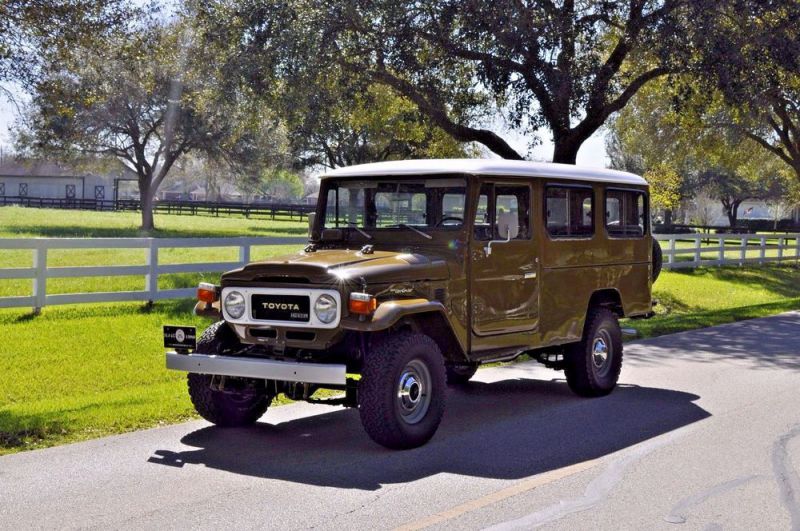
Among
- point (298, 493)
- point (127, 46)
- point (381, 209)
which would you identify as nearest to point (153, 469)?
point (298, 493)

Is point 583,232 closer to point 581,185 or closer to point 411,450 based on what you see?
point 581,185

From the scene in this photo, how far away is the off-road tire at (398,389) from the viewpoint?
7.57 metres

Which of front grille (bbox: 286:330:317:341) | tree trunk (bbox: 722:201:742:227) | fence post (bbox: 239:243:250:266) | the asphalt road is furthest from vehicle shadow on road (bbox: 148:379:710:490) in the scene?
tree trunk (bbox: 722:201:742:227)

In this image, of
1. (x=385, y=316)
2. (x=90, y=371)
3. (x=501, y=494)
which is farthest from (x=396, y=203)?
(x=90, y=371)

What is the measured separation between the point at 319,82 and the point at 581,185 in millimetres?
11066

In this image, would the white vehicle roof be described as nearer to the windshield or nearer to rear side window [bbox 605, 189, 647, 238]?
the windshield

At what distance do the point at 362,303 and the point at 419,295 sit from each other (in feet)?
2.33

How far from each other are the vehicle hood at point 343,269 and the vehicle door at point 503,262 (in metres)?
0.51

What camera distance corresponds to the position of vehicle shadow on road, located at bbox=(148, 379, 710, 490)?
724 cm

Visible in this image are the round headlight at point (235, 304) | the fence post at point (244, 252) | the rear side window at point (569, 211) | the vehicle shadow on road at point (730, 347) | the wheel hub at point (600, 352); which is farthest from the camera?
the fence post at point (244, 252)

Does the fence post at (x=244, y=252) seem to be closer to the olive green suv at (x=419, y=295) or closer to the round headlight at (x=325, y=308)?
the olive green suv at (x=419, y=295)

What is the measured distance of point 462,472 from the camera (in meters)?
7.18

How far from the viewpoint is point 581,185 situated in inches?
395

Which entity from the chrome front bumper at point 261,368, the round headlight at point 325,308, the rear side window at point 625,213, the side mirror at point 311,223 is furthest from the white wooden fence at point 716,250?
the chrome front bumper at point 261,368
